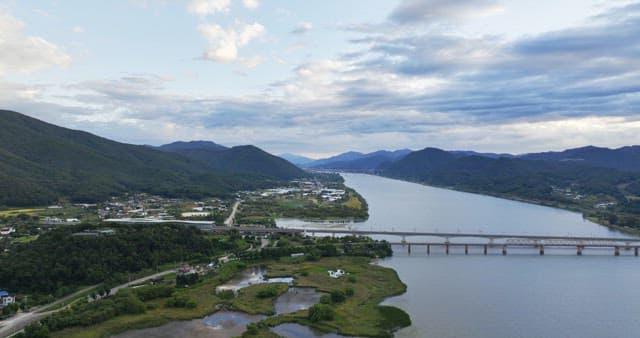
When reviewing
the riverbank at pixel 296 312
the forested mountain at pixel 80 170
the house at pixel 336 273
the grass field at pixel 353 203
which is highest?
the forested mountain at pixel 80 170

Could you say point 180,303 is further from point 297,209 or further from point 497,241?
point 297,209

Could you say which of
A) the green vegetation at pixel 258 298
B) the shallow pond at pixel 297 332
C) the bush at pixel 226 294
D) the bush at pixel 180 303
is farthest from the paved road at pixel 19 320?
the shallow pond at pixel 297 332

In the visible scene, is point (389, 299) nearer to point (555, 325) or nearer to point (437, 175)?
point (555, 325)

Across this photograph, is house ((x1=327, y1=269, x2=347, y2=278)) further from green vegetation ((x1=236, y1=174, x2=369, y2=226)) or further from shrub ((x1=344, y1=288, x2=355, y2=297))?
green vegetation ((x1=236, y1=174, x2=369, y2=226))

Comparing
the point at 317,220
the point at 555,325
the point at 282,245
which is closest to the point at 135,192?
the point at 317,220

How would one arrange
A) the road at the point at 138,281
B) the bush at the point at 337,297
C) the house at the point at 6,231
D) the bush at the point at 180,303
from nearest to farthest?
the bush at the point at 180,303
the bush at the point at 337,297
the road at the point at 138,281
the house at the point at 6,231

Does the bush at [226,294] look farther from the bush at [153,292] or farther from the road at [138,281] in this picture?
the road at [138,281]
